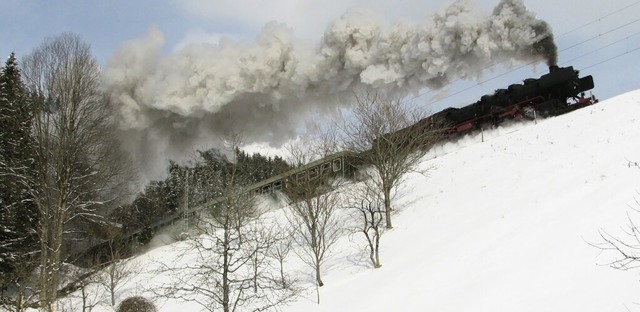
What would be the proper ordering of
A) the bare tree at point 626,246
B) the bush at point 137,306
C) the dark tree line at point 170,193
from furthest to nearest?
1. the dark tree line at point 170,193
2. the bush at point 137,306
3. the bare tree at point 626,246

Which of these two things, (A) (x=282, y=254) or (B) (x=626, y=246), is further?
(A) (x=282, y=254)

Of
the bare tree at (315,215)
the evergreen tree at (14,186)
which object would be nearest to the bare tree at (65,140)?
the evergreen tree at (14,186)

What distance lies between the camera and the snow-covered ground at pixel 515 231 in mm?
6957

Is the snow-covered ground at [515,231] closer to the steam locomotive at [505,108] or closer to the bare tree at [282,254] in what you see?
the bare tree at [282,254]

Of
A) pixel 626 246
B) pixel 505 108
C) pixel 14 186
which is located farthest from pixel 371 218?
pixel 14 186

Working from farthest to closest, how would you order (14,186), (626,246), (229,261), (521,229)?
(14,186), (521,229), (229,261), (626,246)

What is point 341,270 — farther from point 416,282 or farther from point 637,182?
point 637,182

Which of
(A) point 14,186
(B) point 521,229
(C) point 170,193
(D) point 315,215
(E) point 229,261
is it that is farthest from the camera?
(C) point 170,193

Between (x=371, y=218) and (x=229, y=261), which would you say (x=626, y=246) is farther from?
(x=371, y=218)

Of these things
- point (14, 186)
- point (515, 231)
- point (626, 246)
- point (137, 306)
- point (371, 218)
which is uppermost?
point (14, 186)

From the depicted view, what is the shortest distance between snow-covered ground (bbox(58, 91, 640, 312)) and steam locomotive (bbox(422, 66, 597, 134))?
151 cm

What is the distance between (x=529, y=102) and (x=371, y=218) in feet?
29.6

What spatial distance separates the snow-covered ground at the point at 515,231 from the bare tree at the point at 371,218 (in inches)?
12.5

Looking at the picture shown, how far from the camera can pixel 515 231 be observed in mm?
9352
